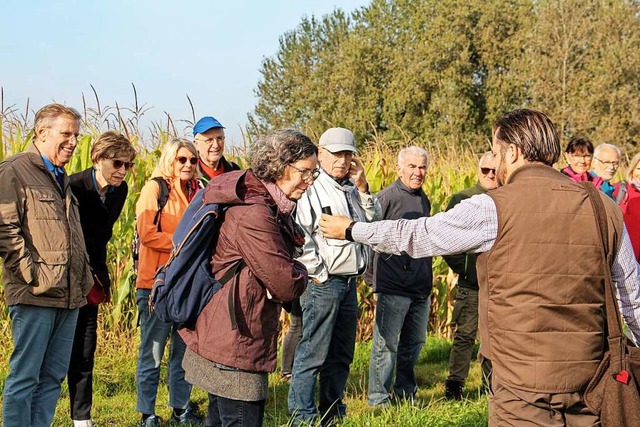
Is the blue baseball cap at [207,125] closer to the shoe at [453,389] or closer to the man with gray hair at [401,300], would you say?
the man with gray hair at [401,300]

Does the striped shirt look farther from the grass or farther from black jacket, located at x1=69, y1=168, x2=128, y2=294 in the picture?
black jacket, located at x1=69, y1=168, x2=128, y2=294

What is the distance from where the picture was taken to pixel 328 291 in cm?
588

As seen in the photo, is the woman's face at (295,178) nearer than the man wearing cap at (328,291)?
Yes

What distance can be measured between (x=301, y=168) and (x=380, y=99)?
46288 mm

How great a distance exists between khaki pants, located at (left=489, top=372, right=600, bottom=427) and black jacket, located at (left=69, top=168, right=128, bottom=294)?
339 centimetres

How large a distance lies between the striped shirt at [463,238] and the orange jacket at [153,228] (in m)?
2.55

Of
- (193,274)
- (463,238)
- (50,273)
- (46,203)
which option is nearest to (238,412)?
(193,274)

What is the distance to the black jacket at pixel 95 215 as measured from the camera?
5688mm

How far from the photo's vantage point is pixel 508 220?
11.3 feet

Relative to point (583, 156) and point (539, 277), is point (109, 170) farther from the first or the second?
point (583, 156)

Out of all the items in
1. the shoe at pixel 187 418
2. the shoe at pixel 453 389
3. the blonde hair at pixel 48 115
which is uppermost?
the blonde hair at pixel 48 115

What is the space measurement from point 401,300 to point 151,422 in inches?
93.3

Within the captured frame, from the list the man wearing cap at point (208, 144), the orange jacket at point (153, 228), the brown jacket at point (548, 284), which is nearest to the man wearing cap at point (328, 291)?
the man wearing cap at point (208, 144)

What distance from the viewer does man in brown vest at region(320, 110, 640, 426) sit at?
3416 millimetres
